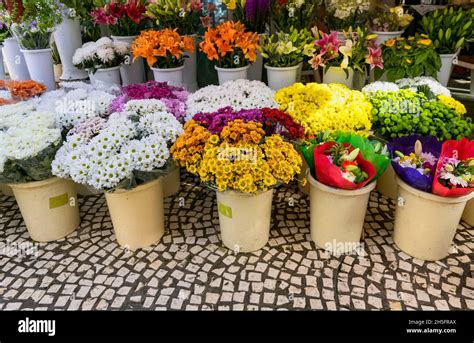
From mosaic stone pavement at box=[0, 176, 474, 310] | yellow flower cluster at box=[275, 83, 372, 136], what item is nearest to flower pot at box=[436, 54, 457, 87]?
yellow flower cluster at box=[275, 83, 372, 136]

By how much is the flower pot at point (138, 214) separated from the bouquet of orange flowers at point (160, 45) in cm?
132

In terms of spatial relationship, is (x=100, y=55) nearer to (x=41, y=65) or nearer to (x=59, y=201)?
(x=41, y=65)

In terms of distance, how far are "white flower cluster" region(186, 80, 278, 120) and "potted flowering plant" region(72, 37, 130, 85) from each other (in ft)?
3.23

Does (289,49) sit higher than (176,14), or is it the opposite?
(176,14)

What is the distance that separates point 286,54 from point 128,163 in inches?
72.3

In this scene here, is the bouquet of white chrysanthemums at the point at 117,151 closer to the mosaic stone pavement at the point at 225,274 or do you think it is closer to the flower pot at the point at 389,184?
the mosaic stone pavement at the point at 225,274

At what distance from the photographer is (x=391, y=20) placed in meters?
3.82

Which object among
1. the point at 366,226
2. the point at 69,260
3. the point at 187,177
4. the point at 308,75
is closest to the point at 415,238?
the point at 366,226

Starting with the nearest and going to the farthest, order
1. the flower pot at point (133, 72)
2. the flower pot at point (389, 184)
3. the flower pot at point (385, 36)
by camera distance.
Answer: the flower pot at point (389, 184), the flower pot at point (385, 36), the flower pot at point (133, 72)

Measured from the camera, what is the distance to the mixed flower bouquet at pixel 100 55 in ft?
11.8

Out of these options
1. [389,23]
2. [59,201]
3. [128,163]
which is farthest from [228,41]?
[59,201]

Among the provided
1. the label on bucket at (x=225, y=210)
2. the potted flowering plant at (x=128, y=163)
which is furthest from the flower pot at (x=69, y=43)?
the label on bucket at (x=225, y=210)

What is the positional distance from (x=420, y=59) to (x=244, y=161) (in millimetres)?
2237

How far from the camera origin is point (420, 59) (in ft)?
11.5
